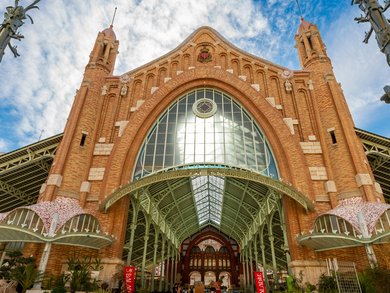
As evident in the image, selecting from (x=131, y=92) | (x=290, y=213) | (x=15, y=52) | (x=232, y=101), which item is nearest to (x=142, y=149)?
(x=131, y=92)

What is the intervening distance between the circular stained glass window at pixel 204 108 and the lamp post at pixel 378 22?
527 inches

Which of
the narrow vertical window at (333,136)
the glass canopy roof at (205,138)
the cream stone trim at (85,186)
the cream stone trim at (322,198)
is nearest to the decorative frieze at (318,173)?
the cream stone trim at (322,198)

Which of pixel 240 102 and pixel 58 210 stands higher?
pixel 240 102

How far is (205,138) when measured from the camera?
19.4 meters

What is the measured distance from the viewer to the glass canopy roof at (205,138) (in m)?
18.2

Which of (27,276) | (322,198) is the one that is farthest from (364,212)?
(27,276)

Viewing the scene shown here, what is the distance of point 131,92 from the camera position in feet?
70.4

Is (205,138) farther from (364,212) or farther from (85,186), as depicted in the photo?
(364,212)

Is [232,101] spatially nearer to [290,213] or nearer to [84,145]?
[290,213]

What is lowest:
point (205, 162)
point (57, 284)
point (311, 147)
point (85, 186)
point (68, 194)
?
point (57, 284)

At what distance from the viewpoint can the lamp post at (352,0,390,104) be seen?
650 cm

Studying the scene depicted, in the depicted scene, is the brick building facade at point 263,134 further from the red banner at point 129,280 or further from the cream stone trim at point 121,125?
the red banner at point 129,280

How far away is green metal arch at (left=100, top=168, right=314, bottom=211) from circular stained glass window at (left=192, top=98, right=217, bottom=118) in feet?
23.3

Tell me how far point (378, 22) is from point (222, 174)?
9616 millimetres
